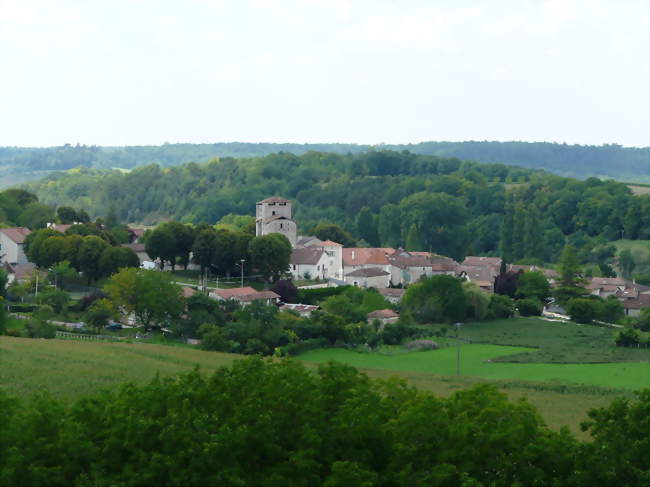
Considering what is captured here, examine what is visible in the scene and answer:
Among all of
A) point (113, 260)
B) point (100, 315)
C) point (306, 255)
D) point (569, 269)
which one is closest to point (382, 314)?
point (306, 255)

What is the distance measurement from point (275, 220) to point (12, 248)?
18.4 meters

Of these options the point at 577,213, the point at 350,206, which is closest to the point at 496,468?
the point at 577,213

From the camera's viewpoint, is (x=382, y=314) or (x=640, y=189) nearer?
(x=382, y=314)

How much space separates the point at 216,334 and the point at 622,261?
54.0 m

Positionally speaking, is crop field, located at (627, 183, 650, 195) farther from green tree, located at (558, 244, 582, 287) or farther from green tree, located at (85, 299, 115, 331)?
green tree, located at (85, 299, 115, 331)

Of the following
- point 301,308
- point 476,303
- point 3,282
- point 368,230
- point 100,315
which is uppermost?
point 3,282

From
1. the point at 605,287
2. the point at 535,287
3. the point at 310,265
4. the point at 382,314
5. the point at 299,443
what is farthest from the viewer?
the point at 605,287

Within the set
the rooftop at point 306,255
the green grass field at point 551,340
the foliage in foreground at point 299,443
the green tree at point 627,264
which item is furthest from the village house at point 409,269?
the foliage in foreground at point 299,443

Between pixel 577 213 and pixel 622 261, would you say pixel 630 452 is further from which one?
pixel 577 213

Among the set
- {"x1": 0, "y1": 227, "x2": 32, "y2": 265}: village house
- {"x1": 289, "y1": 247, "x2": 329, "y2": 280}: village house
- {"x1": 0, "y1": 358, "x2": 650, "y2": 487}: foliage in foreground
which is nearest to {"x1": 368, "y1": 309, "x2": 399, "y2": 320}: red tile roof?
{"x1": 289, "y1": 247, "x2": 329, "y2": 280}: village house

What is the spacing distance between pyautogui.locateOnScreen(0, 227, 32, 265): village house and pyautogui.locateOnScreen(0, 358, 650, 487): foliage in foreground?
51687mm

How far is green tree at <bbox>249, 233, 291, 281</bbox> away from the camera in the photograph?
2539 inches

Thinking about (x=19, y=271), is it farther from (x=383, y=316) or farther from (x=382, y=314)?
(x=383, y=316)

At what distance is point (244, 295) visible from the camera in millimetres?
57438
